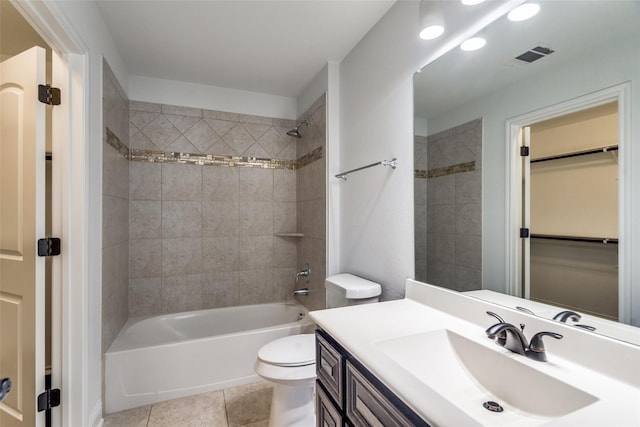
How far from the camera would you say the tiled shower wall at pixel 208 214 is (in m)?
2.55

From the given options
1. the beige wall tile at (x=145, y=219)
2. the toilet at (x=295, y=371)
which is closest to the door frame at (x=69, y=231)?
the toilet at (x=295, y=371)

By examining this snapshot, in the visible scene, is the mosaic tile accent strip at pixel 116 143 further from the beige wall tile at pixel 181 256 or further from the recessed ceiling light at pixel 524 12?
the recessed ceiling light at pixel 524 12

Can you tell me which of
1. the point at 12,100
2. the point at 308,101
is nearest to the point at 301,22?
the point at 308,101

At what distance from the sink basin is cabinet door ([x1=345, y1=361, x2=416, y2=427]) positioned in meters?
0.10

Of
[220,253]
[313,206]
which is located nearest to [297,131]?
[313,206]

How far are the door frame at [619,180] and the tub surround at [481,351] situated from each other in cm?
12

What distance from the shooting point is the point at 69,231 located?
1.47 metres

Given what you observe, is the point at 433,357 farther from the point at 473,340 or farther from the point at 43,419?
the point at 43,419

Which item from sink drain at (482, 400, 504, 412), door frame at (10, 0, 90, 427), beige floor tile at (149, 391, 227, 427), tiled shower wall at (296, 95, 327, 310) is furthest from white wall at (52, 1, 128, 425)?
sink drain at (482, 400, 504, 412)

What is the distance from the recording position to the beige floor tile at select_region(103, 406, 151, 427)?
176cm

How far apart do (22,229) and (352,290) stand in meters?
1.68

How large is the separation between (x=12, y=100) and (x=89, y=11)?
2.01ft

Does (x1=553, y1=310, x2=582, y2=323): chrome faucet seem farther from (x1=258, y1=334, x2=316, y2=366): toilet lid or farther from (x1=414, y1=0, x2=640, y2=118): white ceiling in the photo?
(x1=258, y1=334, x2=316, y2=366): toilet lid

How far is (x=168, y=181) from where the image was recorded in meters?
2.63
